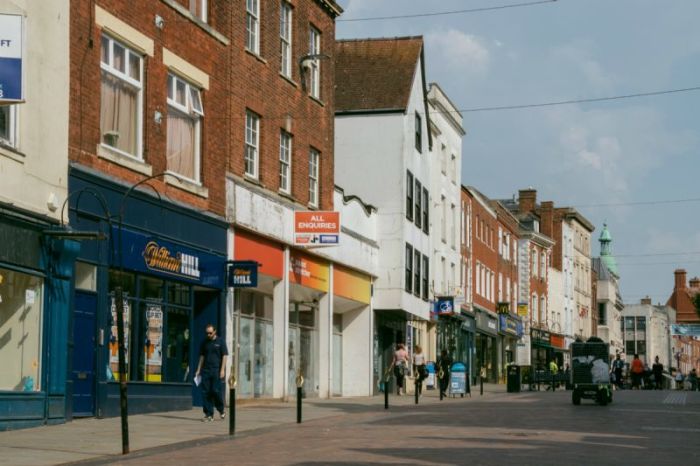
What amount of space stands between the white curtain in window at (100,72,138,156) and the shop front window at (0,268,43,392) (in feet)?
12.6

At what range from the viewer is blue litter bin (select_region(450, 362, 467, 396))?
4159cm

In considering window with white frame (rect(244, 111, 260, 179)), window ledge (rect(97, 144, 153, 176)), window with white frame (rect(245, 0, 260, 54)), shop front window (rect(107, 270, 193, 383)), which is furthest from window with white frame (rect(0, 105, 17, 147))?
window with white frame (rect(245, 0, 260, 54))

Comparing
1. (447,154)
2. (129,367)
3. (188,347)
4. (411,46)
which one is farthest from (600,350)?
(447,154)

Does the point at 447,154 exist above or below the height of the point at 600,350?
above

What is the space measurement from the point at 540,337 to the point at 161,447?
7286cm

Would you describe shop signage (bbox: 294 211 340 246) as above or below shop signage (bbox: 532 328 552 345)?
above

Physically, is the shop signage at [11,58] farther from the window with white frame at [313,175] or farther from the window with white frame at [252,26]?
the window with white frame at [313,175]

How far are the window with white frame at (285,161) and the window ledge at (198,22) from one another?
4849 mm

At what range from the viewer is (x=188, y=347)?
1105 inches

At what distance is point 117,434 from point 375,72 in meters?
28.5

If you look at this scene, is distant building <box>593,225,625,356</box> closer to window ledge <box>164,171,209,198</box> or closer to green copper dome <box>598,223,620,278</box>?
green copper dome <box>598,223,620,278</box>

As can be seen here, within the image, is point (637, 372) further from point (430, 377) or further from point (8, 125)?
point (8, 125)

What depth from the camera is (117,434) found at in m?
19.8

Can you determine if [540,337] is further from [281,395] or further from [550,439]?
[550,439]
